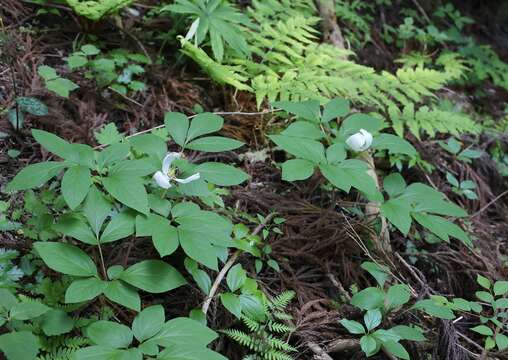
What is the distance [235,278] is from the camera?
6.63ft

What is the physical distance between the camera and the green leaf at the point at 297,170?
2.08m

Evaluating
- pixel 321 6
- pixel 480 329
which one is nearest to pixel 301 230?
pixel 480 329

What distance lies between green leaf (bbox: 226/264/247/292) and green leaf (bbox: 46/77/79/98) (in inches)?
53.9

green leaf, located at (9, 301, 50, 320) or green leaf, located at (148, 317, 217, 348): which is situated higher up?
green leaf, located at (9, 301, 50, 320)

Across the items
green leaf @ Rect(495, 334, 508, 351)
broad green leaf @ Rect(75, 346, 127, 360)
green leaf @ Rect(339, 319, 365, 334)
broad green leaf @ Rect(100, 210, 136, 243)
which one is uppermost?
broad green leaf @ Rect(100, 210, 136, 243)

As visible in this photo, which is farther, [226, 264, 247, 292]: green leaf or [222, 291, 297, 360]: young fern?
[226, 264, 247, 292]: green leaf

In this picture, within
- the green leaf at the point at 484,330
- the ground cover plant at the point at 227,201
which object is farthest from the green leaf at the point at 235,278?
the green leaf at the point at 484,330

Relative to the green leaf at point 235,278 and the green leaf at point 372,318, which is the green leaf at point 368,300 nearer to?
the green leaf at point 372,318

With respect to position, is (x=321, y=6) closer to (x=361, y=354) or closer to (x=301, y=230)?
(x=301, y=230)

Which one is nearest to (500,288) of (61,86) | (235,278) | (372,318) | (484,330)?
(484,330)

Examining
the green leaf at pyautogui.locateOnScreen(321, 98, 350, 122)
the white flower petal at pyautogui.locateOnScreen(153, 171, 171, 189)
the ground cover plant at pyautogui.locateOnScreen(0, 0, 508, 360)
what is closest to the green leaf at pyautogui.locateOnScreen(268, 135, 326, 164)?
the ground cover plant at pyautogui.locateOnScreen(0, 0, 508, 360)

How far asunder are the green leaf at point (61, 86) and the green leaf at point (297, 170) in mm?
1288

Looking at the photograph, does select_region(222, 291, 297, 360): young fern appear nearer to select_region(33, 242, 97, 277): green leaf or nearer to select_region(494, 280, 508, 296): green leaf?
select_region(33, 242, 97, 277): green leaf

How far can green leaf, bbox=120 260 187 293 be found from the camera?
1764 mm
